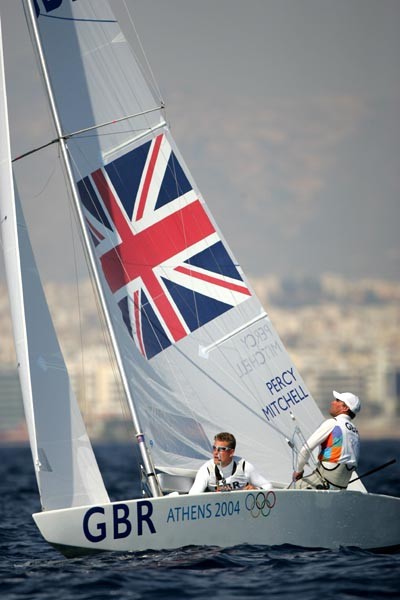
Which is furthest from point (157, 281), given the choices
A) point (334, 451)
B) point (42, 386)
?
point (334, 451)

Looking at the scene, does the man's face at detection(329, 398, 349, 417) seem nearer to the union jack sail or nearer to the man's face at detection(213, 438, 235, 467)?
the man's face at detection(213, 438, 235, 467)

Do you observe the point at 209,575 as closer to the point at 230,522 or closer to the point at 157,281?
the point at 230,522

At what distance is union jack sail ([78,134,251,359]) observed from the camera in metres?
12.6

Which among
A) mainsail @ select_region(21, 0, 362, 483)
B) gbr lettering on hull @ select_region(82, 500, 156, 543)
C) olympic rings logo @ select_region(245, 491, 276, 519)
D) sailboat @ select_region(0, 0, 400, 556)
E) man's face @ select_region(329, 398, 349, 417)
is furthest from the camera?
mainsail @ select_region(21, 0, 362, 483)

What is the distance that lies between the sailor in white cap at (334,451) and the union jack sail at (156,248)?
66.9 inches

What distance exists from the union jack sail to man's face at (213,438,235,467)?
1.52 meters

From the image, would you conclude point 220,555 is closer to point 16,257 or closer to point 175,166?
point 16,257

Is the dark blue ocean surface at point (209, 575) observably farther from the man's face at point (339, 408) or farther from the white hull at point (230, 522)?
the man's face at point (339, 408)

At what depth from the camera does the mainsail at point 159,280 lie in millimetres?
12508

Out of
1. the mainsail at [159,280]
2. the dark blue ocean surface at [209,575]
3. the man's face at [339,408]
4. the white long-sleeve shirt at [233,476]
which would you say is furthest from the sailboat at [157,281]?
the dark blue ocean surface at [209,575]

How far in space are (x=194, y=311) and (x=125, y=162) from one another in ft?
5.15

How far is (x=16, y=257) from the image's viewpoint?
37.6 feet

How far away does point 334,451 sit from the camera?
1163 cm

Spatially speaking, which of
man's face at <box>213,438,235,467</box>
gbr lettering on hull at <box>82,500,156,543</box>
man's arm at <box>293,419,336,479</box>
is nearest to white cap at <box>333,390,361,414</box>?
man's arm at <box>293,419,336,479</box>
